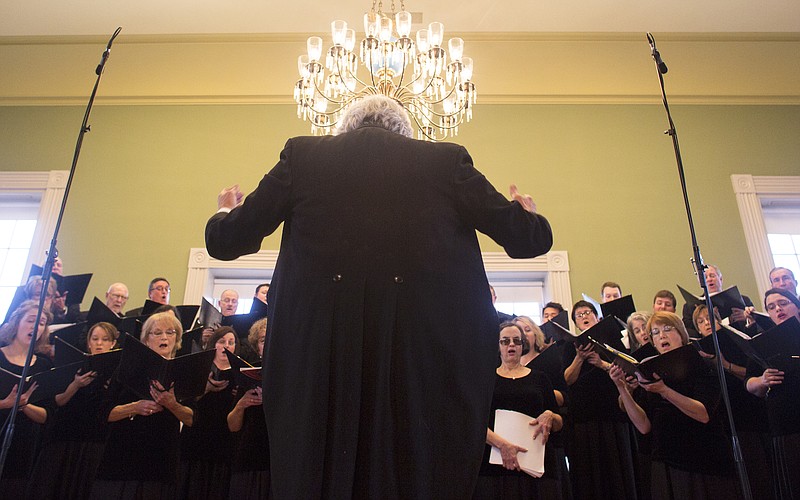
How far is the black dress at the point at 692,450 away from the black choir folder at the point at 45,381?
8.65 feet

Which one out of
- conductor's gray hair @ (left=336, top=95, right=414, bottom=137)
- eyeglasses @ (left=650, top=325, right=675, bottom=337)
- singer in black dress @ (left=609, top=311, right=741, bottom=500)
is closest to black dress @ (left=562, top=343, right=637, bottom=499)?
singer in black dress @ (left=609, top=311, right=741, bottom=500)

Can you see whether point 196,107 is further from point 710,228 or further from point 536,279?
point 710,228

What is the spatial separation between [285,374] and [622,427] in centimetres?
241

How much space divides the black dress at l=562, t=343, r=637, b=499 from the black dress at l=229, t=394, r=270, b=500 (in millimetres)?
1528

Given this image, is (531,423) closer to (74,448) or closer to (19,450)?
(74,448)

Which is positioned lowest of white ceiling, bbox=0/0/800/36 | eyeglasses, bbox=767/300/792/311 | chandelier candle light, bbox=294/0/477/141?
eyeglasses, bbox=767/300/792/311

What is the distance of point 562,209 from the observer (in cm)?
583

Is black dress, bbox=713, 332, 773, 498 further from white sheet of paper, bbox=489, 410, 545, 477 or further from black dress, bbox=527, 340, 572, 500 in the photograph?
white sheet of paper, bbox=489, 410, 545, 477

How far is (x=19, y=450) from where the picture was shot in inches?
115

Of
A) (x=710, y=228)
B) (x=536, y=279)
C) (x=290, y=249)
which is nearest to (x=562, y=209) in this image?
(x=536, y=279)

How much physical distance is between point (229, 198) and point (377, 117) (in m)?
0.46

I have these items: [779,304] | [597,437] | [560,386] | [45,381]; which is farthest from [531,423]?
[45,381]

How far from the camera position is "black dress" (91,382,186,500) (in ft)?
8.48

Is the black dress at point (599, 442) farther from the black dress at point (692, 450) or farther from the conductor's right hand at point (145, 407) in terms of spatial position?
the conductor's right hand at point (145, 407)
